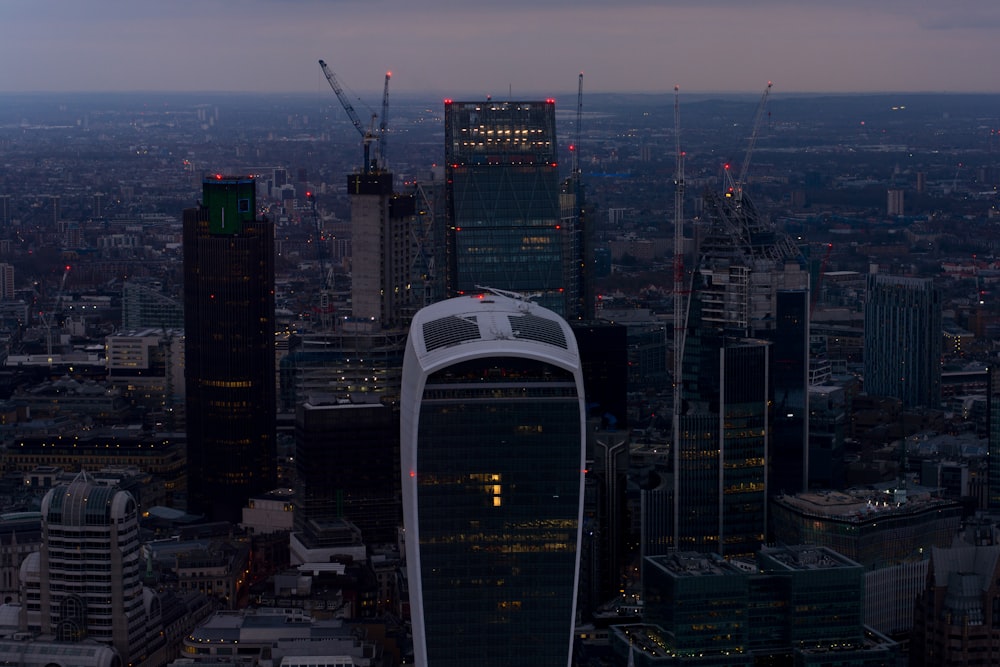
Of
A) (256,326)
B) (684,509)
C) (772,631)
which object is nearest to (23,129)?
(256,326)

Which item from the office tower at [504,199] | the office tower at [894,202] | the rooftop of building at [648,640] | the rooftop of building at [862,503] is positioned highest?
the office tower at [504,199]

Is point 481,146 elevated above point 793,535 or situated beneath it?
elevated above

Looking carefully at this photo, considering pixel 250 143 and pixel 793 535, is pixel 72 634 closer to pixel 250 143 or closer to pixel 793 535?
pixel 793 535

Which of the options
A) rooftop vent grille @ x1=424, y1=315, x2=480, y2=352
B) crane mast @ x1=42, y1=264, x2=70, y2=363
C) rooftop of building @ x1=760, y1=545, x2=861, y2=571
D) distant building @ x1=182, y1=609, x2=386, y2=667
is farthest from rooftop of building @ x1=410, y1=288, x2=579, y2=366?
crane mast @ x1=42, y1=264, x2=70, y2=363

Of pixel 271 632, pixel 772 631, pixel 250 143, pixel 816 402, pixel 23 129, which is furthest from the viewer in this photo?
pixel 23 129

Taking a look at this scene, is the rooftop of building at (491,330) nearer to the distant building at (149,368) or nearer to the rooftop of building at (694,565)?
the rooftop of building at (694,565)

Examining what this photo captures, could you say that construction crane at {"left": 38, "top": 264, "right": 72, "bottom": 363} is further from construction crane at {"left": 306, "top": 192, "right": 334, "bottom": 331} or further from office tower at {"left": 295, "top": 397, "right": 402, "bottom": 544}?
office tower at {"left": 295, "top": 397, "right": 402, "bottom": 544}

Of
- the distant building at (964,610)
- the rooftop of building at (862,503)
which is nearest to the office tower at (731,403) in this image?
the rooftop of building at (862,503)
